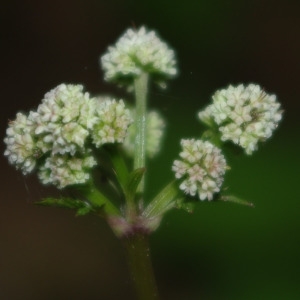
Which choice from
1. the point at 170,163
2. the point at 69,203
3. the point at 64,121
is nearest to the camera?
the point at 69,203

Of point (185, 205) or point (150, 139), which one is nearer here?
point (185, 205)

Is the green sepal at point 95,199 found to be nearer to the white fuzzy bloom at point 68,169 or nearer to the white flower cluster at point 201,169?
the white fuzzy bloom at point 68,169

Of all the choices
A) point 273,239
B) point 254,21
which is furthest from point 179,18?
point 273,239

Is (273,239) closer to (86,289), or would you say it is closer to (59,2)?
(86,289)

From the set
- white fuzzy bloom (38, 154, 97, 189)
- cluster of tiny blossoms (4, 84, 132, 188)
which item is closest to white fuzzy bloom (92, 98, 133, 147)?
cluster of tiny blossoms (4, 84, 132, 188)

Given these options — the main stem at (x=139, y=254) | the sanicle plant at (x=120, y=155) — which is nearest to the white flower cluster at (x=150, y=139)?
the sanicle plant at (x=120, y=155)

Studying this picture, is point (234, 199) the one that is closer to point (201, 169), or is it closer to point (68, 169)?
point (201, 169)

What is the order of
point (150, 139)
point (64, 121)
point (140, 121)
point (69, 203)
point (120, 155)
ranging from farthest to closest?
point (150, 139)
point (140, 121)
point (120, 155)
point (64, 121)
point (69, 203)

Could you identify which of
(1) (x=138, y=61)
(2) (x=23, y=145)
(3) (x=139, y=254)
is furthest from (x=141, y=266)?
(1) (x=138, y=61)
